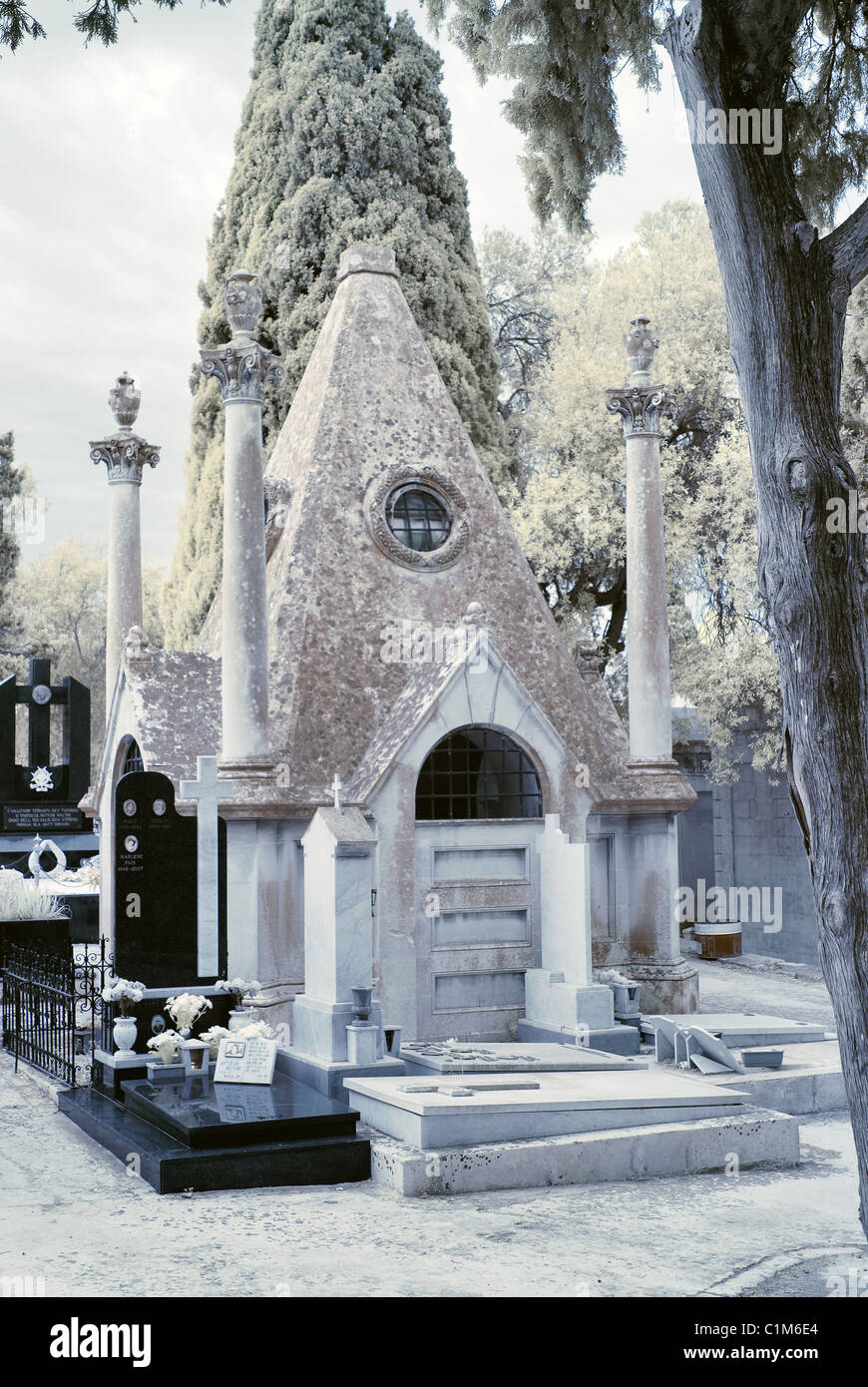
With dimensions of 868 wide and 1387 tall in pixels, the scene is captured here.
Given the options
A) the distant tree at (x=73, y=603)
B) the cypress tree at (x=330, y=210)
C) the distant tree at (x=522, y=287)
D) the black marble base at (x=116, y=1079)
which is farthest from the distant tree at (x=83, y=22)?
the distant tree at (x=73, y=603)

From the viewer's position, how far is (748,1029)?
457 inches

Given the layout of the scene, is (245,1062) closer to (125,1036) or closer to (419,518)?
(125,1036)

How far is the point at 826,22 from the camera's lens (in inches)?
289

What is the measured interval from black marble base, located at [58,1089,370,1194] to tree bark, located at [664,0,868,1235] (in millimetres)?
3846

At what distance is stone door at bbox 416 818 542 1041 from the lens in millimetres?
12312

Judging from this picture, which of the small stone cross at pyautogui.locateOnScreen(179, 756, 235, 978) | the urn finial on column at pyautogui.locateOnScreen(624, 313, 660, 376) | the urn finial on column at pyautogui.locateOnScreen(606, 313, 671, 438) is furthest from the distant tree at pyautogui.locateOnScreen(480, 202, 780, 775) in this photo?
the small stone cross at pyautogui.locateOnScreen(179, 756, 235, 978)

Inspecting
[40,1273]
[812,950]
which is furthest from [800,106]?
[812,950]

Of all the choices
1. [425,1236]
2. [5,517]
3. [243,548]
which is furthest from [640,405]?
[5,517]

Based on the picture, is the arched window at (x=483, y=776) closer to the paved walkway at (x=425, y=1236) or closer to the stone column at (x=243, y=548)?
the stone column at (x=243, y=548)

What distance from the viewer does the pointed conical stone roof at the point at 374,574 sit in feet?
42.9

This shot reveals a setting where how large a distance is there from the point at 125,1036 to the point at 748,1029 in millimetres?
5348

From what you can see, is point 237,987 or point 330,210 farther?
point 330,210

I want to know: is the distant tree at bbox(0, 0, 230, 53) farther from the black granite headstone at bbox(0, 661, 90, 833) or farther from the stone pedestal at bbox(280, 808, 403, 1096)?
the black granite headstone at bbox(0, 661, 90, 833)

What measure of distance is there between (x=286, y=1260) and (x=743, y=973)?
42.8 feet
